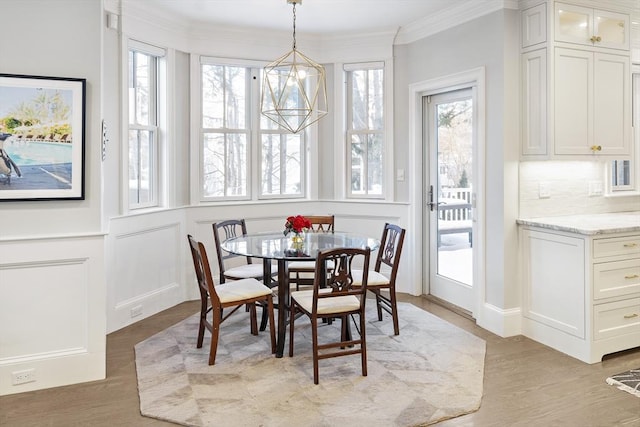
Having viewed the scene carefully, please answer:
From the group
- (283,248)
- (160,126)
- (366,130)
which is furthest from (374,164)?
(160,126)

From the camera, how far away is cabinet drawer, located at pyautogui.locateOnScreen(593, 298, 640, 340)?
11.4 feet

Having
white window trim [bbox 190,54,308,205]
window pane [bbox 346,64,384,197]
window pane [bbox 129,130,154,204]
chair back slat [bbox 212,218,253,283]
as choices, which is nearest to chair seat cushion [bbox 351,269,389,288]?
chair back slat [bbox 212,218,253,283]

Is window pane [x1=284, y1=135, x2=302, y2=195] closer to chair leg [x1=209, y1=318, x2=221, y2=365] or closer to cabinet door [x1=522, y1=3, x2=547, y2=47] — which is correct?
chair leg [x1=209, y1=318, x2=221, y2=365]

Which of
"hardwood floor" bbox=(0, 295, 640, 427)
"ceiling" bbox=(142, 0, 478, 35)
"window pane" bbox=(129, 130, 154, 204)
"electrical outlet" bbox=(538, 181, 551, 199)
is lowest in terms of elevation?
"hardwood floor" bbox=(0, 295, 640, 427)

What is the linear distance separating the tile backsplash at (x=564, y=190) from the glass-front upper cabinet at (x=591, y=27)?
0.99 metres

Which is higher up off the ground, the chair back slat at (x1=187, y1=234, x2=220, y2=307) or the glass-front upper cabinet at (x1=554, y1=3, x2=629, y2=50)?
the glass-front upper cabinet at (x1=554, y1=3, x2=629, y2=50)

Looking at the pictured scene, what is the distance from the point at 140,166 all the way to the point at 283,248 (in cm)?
189

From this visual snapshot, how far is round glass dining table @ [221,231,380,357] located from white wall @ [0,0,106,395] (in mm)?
1051

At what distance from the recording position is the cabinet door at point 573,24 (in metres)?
3.74

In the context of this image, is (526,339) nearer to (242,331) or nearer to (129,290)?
(242,331)

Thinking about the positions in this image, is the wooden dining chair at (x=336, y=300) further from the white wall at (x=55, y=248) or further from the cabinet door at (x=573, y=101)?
the cabinet door at (x=573, y=101)

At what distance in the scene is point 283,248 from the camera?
3703 millimetres

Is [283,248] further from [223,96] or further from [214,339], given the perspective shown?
[223,96]

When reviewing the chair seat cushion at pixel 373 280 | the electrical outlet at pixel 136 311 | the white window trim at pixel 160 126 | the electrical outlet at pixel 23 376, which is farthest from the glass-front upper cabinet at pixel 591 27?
the electrical outlet at pixel 23 376
